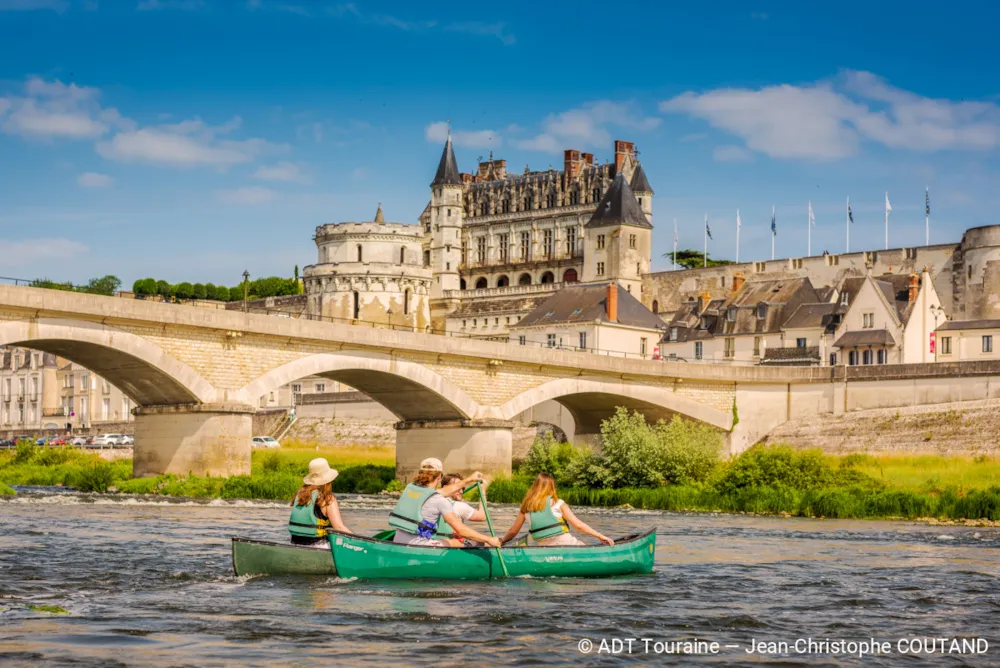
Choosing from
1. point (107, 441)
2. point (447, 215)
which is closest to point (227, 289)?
point (447, 215)

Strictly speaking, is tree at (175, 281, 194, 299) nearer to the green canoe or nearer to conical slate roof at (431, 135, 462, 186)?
conical slate roof at (431, 135, 462, 186)

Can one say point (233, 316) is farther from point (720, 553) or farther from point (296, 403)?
point (296, 403)

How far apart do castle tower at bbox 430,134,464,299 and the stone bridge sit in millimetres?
66182

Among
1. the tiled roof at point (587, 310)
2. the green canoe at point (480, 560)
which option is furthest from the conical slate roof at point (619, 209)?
the green canoe at point (480, 560)

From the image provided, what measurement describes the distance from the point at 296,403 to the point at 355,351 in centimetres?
3293

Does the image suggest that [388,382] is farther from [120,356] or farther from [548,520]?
[548,520]

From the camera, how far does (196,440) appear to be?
36.9 meters

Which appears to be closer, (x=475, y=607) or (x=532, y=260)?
(x=475, y=607)

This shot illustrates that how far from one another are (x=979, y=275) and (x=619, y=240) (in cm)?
3019

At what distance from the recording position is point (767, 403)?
2122 inches

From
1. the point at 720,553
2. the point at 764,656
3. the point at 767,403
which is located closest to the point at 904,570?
the point at 720,553

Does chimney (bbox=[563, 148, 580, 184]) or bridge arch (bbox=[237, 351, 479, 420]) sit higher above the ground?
chimney (bbox=[563, 148, 580, 184])

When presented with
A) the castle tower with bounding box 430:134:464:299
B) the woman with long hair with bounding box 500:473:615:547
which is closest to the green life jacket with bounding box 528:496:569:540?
the woman with long hair with bounding box 500:473:615:547

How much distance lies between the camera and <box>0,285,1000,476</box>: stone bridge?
115ft
